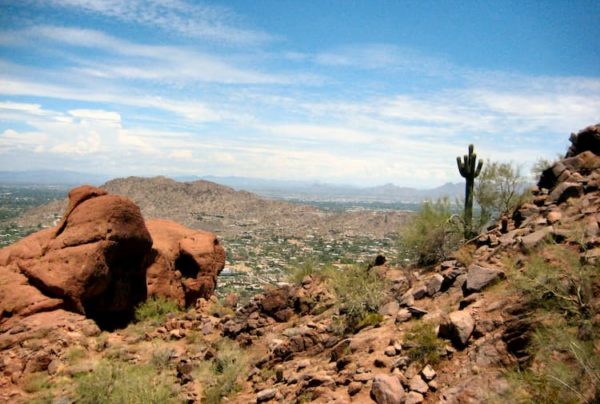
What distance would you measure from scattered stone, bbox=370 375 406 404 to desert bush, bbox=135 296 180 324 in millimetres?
12990

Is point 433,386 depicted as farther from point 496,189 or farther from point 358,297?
point 496,189

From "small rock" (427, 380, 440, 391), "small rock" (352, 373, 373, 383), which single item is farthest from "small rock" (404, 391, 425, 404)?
"small rock" (352, 373, 373, 383)

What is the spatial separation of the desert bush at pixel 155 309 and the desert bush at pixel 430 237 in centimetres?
1158

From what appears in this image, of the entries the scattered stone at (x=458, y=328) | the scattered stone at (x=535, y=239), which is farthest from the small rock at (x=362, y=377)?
the scattered stone at (x=535, y=239)

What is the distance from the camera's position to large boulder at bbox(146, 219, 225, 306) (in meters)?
20.7

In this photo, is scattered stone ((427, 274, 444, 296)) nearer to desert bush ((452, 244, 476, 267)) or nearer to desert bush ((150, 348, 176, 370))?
desert bush ((452, 244, 476, 267))

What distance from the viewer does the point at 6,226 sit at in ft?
298

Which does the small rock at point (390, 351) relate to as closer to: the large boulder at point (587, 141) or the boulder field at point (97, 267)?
the large boulder at point (587, 141)

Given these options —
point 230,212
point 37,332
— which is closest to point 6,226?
point 230,212

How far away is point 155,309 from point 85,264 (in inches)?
164

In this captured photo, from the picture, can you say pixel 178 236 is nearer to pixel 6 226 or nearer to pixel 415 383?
pixel 415 383

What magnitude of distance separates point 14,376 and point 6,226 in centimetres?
9686

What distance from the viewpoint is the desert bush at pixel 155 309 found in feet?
61.5

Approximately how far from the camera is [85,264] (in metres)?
16.5
